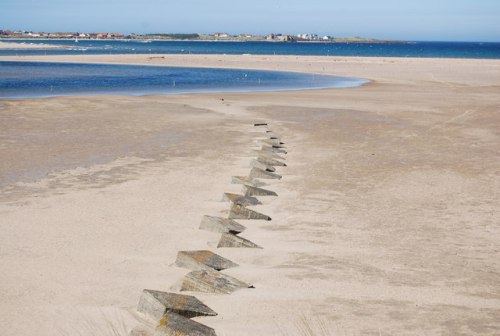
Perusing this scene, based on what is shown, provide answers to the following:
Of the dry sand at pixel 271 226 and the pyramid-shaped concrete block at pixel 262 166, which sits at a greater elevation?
the pyramid-shaped concrete block at pixel 262 166

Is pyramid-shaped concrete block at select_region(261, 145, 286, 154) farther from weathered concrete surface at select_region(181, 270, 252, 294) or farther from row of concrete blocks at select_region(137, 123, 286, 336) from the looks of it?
weathered concrete surface at select_region(181, 270, 252, 294)

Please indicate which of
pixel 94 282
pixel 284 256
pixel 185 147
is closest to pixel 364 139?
pixel 185 147

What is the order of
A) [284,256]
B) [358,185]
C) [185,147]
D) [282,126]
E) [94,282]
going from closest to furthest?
[94,282]
[284,256]
[358,185]
[185,147]
[282,126]

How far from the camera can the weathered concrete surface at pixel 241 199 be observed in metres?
10.9

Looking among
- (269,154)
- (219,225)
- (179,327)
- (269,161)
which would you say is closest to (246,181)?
(269,161)

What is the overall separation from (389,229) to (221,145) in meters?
8.30

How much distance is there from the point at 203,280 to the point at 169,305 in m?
0.90

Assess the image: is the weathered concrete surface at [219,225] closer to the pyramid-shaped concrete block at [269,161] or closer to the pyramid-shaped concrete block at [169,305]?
the pyramid-shaped concrete block at [169,305]

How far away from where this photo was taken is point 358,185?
496 inches

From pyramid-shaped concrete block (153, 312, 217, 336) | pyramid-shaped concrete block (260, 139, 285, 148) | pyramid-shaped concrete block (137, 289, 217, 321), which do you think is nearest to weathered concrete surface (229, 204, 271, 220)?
pyramid-shaped concrete block (137, 289, 217, 321)

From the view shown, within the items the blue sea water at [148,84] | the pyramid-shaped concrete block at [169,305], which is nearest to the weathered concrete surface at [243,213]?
the pyramid-shaped concrete block at [169,305]

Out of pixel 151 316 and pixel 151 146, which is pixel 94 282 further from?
pixel 151 146

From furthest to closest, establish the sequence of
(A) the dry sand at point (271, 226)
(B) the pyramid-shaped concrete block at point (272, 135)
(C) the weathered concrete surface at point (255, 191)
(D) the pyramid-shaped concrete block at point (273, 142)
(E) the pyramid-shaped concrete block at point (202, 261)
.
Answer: (B) the pyramid-shaped concrete block at point (272, 135) → (D) the pyramid-shaped concrete block at point (273, 142) → (C) the weathered concrete surface at point (255, 191) → (E) the pyramid-shaped concrete block at point (202, 261) → (A) the dry sand at point (271, 226)

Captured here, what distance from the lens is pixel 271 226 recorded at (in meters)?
9.83
